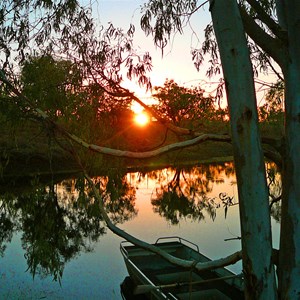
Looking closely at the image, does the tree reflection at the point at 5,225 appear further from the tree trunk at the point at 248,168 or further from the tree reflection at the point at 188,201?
the tree trunk at the point at 248,168

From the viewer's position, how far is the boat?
4.11m

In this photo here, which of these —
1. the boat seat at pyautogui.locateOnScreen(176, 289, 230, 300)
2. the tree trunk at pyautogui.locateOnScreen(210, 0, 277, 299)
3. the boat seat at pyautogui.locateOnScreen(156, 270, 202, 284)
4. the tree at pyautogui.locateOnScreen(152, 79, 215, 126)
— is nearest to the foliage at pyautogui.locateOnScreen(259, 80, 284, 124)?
the tree at pyautogui.locateOnScreen(152, 79, 215, 126)

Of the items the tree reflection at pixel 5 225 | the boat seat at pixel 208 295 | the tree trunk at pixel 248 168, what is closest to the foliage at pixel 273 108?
the boat seat at pixel 208 295

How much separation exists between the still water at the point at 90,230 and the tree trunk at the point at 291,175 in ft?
5.66

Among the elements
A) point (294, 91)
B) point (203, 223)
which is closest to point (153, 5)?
point (294, 91)

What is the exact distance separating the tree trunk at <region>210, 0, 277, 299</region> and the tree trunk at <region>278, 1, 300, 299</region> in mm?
66

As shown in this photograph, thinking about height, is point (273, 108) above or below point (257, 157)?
above

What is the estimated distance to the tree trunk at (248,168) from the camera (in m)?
1.61

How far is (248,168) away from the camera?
1626mm

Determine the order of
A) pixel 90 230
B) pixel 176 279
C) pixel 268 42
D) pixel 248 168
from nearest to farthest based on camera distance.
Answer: pixel 248 168 < pixel 268 42 < pixel 176 279 < pixel 90 230

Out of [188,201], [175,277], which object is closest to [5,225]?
[188,201]

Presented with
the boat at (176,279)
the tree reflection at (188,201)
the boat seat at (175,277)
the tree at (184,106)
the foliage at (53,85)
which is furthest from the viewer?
the tree reflection at (188,201)

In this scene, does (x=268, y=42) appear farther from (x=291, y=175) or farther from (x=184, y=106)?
(x=184, y=106)

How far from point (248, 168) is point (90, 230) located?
270 inches
